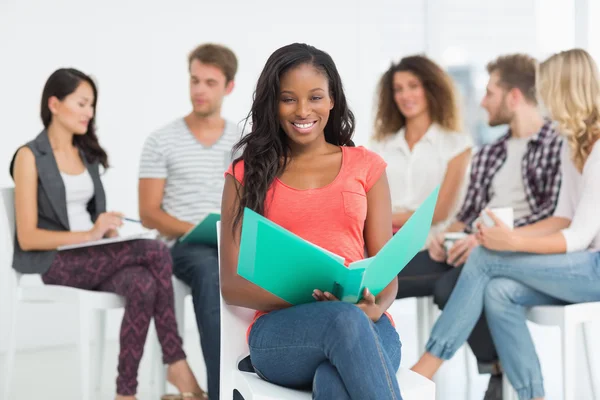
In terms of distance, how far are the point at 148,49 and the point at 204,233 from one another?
1.90 m

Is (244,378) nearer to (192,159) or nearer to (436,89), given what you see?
(192,159)

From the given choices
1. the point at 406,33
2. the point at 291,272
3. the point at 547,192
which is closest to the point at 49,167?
the point at 291,272

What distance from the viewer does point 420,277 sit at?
111 inches

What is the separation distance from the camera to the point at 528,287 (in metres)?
2.42

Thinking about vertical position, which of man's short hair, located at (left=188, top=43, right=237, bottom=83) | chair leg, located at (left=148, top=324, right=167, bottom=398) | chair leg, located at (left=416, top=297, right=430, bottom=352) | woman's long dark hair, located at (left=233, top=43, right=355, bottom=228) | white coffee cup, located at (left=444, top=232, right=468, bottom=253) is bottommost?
chair leg, located at (left=148, top=324, right=167, bottom=398)

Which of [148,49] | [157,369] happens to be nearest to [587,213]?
[157,369]

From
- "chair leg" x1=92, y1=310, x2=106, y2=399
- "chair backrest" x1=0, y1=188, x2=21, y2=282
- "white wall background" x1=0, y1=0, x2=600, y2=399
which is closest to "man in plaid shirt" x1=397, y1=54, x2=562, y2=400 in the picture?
"white wall background" x1=0, y1=0, x2=600, y2=399

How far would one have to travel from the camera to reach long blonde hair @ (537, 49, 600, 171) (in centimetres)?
239

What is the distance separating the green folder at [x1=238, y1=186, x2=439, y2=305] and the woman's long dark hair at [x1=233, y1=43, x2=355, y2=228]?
21 centimetres

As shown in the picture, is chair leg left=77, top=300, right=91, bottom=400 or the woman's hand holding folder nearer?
the woman's hand holding folder

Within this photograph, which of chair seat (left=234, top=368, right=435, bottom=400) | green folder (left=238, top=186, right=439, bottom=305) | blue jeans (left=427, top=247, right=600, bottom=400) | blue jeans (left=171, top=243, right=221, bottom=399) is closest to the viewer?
green folder (left=238, top=186, right=439, bottom=305)

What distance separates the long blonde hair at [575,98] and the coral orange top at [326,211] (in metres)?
0.92

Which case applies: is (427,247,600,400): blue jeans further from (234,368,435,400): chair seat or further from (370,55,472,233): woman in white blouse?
(234,368,435,400): chair seat

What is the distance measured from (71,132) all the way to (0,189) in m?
0.36
